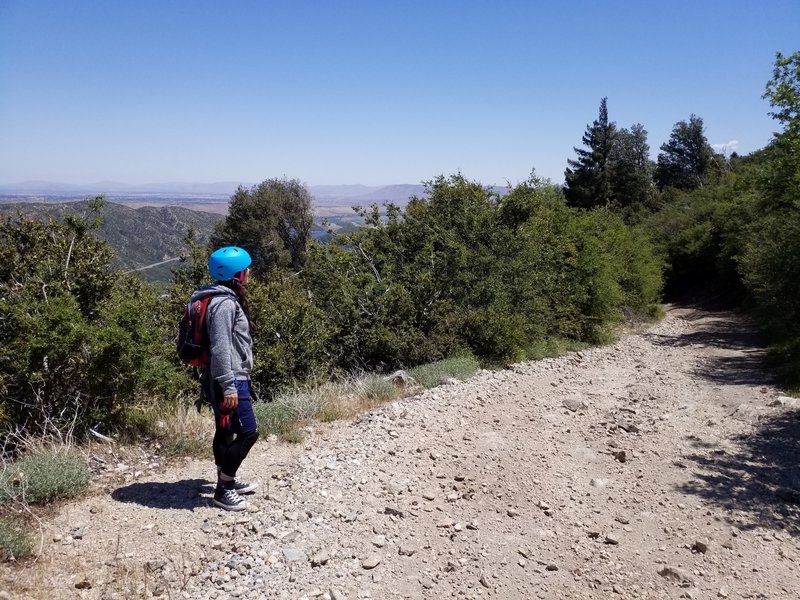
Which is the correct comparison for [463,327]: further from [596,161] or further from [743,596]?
[596,161]

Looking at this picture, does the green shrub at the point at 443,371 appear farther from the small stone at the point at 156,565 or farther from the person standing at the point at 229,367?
the small stone at the point at 156,565

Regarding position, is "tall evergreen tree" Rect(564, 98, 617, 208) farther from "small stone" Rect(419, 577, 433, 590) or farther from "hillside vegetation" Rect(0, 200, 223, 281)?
"small stone" Rect(419, 577, 433, 590)

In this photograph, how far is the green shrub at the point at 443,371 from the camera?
7530mm

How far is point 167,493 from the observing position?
163 inches

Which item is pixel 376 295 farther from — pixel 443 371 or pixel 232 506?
pixel 232 506

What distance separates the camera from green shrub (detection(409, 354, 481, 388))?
24.7ft

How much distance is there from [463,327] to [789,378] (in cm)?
634

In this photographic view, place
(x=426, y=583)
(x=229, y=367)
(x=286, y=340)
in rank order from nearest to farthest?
(x=426, y=583) < (x=229, y=367) < (x=286, y=340)

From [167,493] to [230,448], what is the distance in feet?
2.43

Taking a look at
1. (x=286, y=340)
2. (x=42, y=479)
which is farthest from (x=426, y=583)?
(x=286, y=340)

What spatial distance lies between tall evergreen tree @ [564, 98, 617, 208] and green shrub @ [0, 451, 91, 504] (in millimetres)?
47097

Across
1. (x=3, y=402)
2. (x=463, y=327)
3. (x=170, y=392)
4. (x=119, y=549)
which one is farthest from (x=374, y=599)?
(x=463, y=327)

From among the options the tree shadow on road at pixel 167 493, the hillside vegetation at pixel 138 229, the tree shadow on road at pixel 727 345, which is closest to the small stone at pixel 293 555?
the tree shadow on road at pixel 167 493

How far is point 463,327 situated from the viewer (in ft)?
31.6
